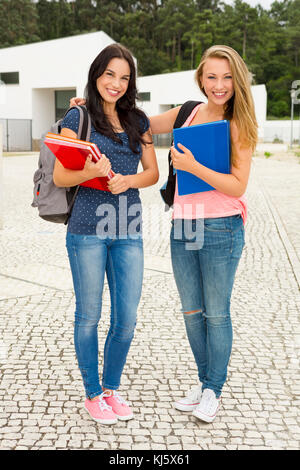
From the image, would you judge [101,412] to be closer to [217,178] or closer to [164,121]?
[217,178]

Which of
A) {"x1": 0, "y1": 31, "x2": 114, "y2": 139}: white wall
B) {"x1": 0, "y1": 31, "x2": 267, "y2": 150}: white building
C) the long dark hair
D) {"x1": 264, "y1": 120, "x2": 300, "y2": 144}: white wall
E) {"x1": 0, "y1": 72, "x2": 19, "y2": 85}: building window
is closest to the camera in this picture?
the long dark hair

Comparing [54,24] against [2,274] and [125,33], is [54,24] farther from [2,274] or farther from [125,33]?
[2,274]

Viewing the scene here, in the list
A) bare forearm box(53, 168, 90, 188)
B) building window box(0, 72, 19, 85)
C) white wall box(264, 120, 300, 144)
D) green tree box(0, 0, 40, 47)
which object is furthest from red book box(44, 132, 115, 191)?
green tree box(0, 0, 40, 47)

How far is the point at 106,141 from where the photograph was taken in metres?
2.59

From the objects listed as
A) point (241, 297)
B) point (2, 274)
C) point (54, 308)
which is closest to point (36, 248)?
point (2, 274)

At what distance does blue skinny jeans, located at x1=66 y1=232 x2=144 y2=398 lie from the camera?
264 cm

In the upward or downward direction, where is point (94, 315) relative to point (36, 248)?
upward

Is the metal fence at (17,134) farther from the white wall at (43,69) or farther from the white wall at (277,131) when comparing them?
the white wall at (277,131)

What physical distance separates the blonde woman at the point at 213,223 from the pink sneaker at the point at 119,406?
289 millimetres

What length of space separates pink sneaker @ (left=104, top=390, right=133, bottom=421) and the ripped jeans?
43cm

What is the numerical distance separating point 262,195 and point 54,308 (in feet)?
28.7

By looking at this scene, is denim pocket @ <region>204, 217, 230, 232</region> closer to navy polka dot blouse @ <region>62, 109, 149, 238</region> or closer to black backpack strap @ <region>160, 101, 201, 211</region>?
black backpack strap @ <region>160, 101, 201, 211</region>

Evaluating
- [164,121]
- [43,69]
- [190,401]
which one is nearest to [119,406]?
[190,401]

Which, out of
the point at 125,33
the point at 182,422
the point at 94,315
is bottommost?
the point at 182,422
